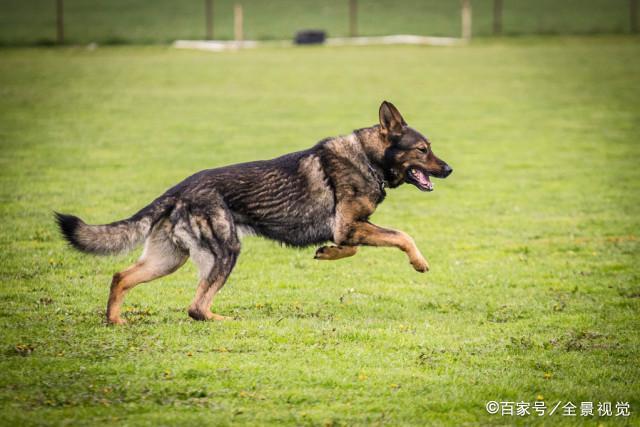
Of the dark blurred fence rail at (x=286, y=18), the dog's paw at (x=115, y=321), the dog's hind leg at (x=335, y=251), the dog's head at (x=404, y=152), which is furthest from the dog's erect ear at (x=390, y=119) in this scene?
the dark blurred fence rail at (x=286, y=18)

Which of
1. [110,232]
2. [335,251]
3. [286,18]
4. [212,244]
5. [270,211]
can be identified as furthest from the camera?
[286,18]

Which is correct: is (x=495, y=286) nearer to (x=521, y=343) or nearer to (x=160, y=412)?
(x=521, y=343)

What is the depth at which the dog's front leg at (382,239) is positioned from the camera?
350 inches

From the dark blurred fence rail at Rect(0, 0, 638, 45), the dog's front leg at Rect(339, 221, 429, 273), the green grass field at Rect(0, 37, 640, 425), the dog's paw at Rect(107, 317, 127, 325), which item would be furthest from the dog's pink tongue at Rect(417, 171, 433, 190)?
the dark blurred fence rail at Rect(0, 0, 638, 45)

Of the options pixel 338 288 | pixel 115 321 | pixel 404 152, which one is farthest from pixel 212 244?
pixel 338 288

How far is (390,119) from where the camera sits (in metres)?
9.08

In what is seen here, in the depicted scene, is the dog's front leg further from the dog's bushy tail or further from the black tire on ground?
the black tire on ground

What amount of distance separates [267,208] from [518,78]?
2606 cm

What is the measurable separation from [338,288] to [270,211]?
6.57 ft

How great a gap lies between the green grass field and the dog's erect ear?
182 cm

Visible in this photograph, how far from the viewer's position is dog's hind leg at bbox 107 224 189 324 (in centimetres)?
843

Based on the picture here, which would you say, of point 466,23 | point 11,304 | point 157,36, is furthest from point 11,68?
point 11,304

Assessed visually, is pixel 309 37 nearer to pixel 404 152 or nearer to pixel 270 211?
pixel 404 152

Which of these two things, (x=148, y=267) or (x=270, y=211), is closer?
(x=148, y=267)
